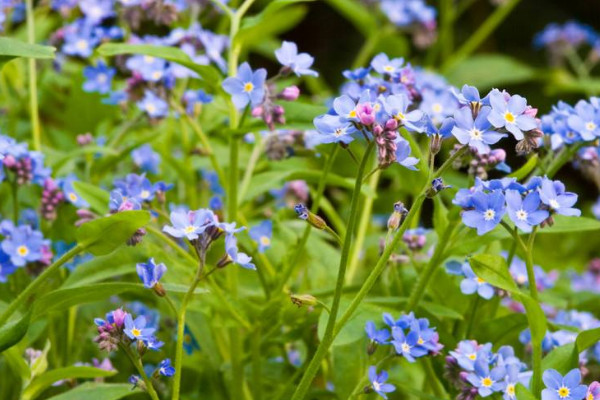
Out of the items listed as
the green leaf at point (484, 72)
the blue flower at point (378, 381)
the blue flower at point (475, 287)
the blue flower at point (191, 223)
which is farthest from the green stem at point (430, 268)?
the green leaf at point (484, 72)

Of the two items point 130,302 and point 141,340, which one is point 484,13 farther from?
point 141,340

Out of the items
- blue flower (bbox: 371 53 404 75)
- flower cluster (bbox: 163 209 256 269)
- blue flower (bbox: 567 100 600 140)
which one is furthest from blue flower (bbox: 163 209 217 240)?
blue flower (bbox: 567 100 600 140)

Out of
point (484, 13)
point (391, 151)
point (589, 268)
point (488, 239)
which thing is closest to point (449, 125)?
point (391, 151)

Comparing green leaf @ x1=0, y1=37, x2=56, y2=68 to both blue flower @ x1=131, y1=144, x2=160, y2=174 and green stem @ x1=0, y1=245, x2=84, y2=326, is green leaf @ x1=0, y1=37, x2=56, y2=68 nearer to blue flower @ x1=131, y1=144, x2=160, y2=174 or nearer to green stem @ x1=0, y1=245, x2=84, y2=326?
green stem @ x1=0, y1=245, x2=84, y2=326

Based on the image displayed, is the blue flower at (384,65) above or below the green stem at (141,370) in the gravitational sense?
above

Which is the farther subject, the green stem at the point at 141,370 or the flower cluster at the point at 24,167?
the flower cluster at the point at 24,167

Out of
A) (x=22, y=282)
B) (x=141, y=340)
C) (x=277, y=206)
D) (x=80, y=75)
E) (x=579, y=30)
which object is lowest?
(x=141, y=340)

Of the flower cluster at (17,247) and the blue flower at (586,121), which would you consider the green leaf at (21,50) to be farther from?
the blue flower at (586,121)
